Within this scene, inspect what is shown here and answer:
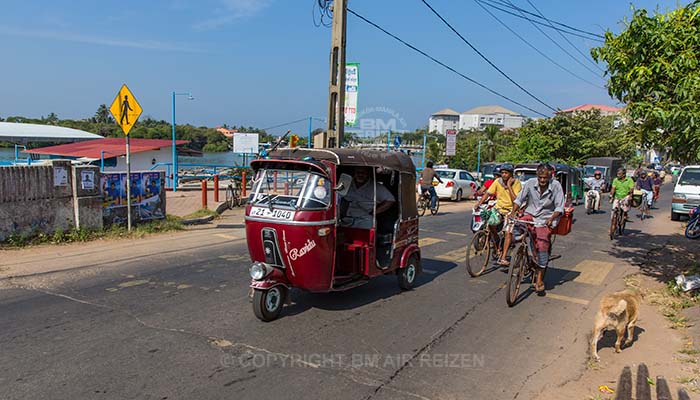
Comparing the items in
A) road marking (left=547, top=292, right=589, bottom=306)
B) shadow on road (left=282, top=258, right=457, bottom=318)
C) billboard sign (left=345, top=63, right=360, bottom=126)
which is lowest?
road marking (left=547, top=292, right=589, bottom=306)

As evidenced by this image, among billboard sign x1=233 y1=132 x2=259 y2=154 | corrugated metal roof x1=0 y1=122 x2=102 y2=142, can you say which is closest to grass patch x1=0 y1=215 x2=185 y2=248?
billboard sign x1=233 y1=132 x2=259 y2=154

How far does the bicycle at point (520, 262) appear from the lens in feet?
21.2

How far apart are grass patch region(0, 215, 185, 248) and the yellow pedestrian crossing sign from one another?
89.2 inches

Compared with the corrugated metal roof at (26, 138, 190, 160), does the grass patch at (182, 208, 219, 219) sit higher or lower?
lower

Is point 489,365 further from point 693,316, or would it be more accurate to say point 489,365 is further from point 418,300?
point 693,316

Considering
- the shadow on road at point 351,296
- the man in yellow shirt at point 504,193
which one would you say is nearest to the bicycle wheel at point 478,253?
the man in yellow shirt at point 504,193

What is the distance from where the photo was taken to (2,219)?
918 cm

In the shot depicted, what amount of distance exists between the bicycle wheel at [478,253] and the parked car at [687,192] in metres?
12.6

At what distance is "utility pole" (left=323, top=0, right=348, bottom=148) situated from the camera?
13.5 meters

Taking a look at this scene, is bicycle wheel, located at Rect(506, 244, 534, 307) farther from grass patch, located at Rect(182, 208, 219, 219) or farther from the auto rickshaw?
grass patch, located at Rect(182, 208, 219, 219)

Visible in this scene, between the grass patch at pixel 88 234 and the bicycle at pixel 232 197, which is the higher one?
the bicycle at pixel 232 197

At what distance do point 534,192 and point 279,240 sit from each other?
3.87m

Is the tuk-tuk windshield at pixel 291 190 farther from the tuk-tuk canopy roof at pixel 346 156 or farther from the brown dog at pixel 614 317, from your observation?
the brown dog at pixel 614 317

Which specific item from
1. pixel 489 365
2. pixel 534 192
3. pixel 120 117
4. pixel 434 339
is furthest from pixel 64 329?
pixel 120 117
